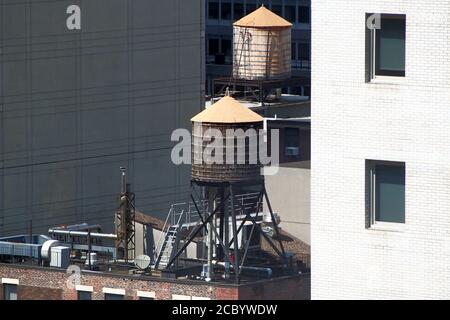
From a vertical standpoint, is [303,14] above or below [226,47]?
above

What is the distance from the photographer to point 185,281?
184ft

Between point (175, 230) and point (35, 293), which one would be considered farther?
point (175, 230)

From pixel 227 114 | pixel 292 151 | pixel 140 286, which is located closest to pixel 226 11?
pixel 292 151

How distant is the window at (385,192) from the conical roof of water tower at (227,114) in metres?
31.8

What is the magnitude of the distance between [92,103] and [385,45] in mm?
43589

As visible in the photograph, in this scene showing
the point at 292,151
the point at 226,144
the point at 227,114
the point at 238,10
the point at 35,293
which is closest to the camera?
the point at 226,144

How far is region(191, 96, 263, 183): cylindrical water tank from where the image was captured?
57469 mm

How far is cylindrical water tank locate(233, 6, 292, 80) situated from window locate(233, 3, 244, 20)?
35.3 meters

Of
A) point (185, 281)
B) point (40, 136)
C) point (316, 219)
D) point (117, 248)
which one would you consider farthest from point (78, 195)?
point (316, 219)

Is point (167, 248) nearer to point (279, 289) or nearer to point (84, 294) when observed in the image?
point (84, 294)

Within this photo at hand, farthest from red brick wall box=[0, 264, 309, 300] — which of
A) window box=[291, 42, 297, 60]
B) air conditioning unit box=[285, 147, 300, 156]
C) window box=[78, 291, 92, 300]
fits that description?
window box=[291, 42, 297, 60]

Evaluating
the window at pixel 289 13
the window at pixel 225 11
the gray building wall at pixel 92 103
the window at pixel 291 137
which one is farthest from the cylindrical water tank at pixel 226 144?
the window at pixel 225 11

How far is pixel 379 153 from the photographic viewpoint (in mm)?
25344
